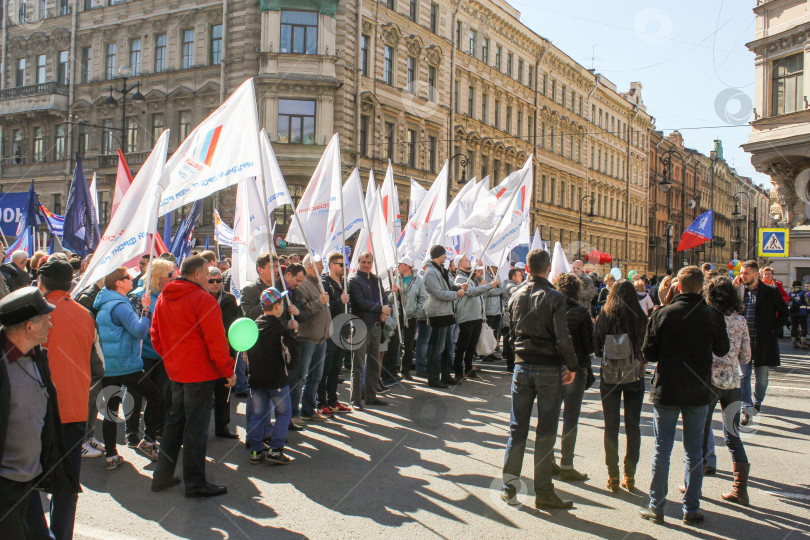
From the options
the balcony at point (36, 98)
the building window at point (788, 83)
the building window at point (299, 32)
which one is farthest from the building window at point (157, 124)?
the building window at point (788, 83)

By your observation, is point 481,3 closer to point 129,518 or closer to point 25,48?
point 25,48

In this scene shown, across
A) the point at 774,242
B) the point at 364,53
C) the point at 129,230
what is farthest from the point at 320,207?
the point at 364,53

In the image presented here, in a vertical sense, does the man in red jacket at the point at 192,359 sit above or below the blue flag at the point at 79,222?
below

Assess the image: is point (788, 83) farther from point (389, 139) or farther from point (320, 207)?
point (320, 207)

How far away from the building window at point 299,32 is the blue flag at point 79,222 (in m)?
17.7

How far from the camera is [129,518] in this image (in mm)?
4793

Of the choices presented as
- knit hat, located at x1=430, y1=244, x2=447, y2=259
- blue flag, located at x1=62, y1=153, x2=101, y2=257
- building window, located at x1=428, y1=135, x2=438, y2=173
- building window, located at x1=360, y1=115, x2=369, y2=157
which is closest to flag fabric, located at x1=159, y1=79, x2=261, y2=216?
knit hat, located at x1=430, y1=244, x2=447, y2=259

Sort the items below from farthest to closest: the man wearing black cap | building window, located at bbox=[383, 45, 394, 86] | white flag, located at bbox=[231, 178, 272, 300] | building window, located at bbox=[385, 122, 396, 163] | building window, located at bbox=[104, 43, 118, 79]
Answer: building window, located at bbox=[104, 43, 118, 79] → building window, located at bbox=[385, 122, 396, 163] → building window, located at bbox=[383, 45, 394, 86] → white flag, located at bbox=[231, 178, 272, 300] → the man wearing black cap

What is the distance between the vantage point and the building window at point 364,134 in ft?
98.7

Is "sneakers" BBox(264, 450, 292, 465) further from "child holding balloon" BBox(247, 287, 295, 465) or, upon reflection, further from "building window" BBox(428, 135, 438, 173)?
"building window" BBox(428, 135, 438, 173)

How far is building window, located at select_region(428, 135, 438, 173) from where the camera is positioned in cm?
3497

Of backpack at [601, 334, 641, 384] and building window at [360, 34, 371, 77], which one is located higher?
building window at [360, 34, 371, 77]

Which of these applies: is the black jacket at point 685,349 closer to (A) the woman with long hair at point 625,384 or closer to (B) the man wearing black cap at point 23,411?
(A) the woman with long hair at point 625,384

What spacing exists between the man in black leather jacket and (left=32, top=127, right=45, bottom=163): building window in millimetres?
35336
